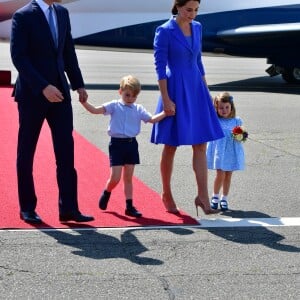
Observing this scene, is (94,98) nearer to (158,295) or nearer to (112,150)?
(112,150)

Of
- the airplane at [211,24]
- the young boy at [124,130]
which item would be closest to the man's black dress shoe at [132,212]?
the young boy at [124,130]

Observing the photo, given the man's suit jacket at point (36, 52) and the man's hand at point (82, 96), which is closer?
the man's suit jacket at point (36, 52)

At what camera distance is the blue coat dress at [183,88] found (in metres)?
7.77

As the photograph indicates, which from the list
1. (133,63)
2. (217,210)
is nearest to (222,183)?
(217,210)

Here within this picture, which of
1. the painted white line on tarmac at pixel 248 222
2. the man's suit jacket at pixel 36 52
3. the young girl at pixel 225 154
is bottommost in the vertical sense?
the painted white line on tarmac at pixel 248 222

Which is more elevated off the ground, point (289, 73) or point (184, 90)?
point (184, 90)

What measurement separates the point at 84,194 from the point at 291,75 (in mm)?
14811

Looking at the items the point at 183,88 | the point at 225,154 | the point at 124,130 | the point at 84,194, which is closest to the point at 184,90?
the point at 183,88

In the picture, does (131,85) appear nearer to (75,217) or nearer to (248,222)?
(75,217)

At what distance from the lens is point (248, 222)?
7801 millimetres

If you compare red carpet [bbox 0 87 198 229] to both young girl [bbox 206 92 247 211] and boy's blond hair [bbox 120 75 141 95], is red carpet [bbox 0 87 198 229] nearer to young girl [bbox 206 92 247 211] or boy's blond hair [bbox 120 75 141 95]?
young girl [bbox 206 92 247 211]

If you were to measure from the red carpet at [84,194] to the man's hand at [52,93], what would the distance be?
3.27 feet

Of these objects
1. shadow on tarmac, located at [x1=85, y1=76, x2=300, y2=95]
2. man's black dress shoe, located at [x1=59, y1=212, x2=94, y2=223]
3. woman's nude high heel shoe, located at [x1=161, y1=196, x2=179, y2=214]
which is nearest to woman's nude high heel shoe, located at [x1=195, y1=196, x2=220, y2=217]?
woman's nude high heel shoe, located at [x1=161, y1=196, x2=179, y2=214]

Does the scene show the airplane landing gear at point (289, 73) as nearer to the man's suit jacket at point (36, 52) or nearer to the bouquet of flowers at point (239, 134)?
the bouquet of flowers at point (239, 134)
